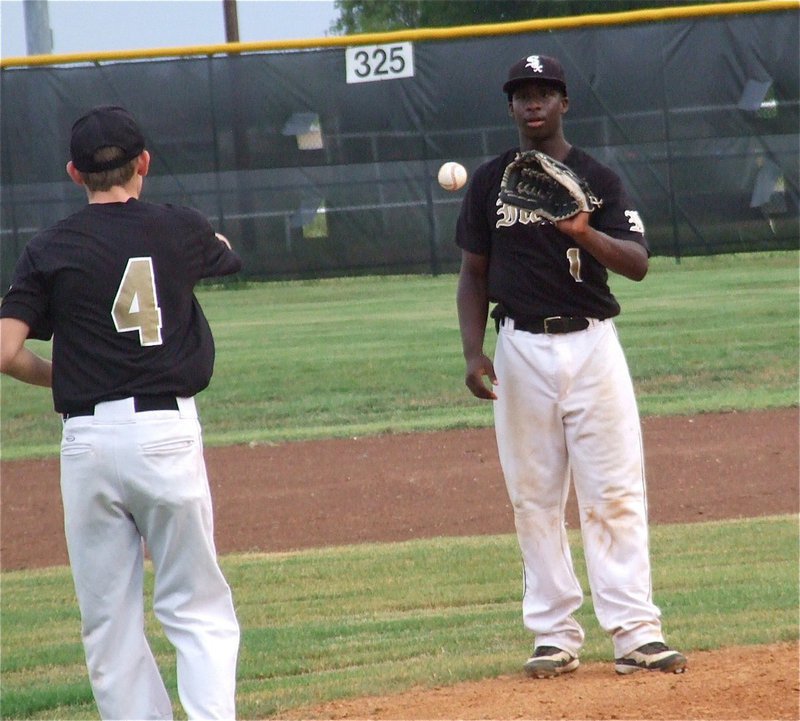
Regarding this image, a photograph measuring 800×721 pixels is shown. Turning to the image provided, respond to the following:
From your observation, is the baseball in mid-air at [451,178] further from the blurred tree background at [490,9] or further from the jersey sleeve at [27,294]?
the blurred tree background at [490,9]

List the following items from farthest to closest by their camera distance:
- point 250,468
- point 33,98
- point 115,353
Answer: point 33,98
point 250,468
point 115,353

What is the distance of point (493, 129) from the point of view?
1677cm

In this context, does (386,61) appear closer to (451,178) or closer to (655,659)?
(451,178)

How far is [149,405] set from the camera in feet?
10.6

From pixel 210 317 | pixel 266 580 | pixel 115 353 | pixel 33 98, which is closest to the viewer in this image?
pixel 115 353

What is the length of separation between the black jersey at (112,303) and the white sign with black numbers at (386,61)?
45.7ft

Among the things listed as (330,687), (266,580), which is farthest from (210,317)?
(330,687)

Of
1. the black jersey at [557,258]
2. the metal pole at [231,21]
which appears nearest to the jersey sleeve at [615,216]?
the black jersey at [557,258]

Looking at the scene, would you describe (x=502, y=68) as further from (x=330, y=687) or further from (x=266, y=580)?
(x=330, y=687)

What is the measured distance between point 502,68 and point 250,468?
29.5 feet

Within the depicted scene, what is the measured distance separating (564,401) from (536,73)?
104 cm

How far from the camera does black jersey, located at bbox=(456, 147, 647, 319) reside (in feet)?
13.6

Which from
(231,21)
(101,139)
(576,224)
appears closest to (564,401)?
(576,224)

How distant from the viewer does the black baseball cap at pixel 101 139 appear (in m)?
3.31
